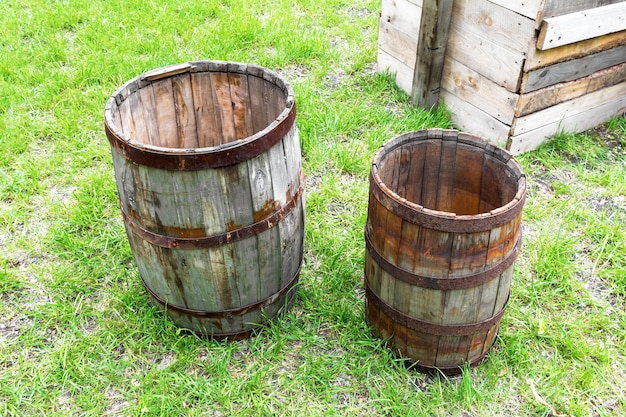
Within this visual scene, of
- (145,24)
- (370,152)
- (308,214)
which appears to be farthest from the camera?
(145,24)

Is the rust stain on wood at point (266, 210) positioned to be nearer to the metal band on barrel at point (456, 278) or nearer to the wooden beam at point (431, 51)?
the metal band on barrel at point (456, 278)

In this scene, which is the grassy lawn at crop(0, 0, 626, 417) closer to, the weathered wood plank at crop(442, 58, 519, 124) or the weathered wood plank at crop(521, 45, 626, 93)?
the weathered wood plank at crop(442, 58, 519, 124)

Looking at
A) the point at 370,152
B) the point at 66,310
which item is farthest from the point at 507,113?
the point at 66,310

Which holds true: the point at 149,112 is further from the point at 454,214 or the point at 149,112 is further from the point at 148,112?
the point at 454,214

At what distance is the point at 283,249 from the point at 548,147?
2.48 meters

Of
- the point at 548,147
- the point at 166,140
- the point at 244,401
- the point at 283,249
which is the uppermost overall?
the point at 166,140

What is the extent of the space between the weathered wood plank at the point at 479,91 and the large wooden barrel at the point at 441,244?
4.40ft

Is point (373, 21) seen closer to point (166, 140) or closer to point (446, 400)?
point (166, 140)

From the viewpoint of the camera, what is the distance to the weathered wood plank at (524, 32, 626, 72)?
12.0 feet

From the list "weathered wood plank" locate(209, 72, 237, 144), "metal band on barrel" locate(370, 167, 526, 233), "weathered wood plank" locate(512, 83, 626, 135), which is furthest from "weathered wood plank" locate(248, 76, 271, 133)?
"weathered wood plank" locate(512, 83, 626, 135)

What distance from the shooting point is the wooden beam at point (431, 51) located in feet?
13.2

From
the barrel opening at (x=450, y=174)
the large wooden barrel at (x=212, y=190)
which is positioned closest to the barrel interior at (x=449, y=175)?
the barrel opening at (x=450, y=174)

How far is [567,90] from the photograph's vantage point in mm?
4035

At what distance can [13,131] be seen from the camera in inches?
171
